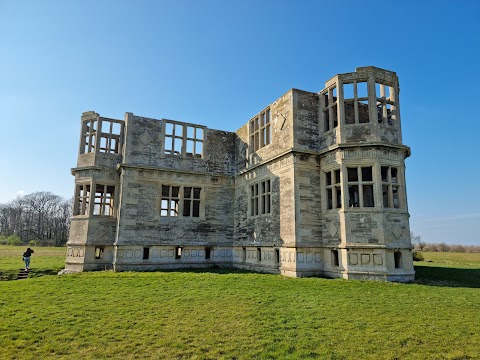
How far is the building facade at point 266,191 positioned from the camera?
15.1 meters

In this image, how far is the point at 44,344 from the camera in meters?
6.72

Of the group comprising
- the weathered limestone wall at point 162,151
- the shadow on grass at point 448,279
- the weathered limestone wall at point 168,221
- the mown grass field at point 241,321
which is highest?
the weathered limestone wall at point 162,151

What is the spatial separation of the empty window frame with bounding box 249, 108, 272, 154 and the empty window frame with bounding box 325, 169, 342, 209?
4.36 m

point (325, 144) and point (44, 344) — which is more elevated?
point (325, 144)

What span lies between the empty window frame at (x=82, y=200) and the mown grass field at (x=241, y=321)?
23.9 feet

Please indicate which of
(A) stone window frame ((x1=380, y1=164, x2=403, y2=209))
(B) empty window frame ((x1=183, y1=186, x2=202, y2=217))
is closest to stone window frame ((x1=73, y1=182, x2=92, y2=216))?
(B) empty window frame ((x1=183, y1=186, x2=202, y2=217))

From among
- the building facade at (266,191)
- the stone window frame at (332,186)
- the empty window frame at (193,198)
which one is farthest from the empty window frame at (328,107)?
the empty window frame at (193,198)

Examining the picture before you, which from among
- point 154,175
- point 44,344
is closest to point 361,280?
point 44,344

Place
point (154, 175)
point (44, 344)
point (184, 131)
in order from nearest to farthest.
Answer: point (44, 344)
point (154, 175)
point (184, 131)

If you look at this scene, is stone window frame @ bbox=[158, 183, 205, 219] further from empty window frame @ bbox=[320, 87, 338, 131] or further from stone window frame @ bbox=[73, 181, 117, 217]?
empty window frame @ bbox=[320, 87, 338, 131]

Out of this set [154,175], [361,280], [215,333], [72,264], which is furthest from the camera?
[154,175]

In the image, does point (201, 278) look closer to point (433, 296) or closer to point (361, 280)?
point (361, 280)

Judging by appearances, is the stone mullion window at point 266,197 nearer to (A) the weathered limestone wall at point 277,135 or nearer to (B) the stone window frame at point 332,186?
(A) the weathered limestone wall at point 277,135

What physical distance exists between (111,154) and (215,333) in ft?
54.2
